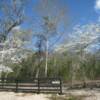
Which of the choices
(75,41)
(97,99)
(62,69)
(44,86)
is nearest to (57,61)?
(62,69)

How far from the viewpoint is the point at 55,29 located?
40.6m

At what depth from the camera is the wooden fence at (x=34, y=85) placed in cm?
2050

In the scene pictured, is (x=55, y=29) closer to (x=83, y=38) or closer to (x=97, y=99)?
(x=83, y=38)

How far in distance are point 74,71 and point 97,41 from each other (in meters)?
14.3

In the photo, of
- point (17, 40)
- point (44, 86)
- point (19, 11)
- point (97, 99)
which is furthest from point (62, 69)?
point (97, 99)

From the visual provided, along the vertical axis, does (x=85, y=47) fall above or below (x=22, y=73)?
above

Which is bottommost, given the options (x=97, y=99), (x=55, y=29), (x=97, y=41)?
(x=97, y=99)

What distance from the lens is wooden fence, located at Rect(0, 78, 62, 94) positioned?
2050 centimetres

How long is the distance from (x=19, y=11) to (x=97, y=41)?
9.65 metres

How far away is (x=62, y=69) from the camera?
4569 centimetres

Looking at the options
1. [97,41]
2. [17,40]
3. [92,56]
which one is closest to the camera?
[97,41]

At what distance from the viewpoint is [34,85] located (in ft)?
70.5

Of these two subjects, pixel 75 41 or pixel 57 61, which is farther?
pixel 57 61

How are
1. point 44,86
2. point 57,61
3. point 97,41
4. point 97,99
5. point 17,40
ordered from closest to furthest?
point 97,99 → point 44,86 → point 97,41 → point 17,40 → point 57,61
